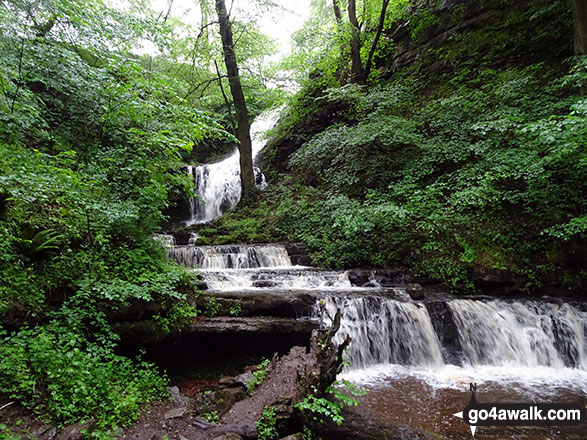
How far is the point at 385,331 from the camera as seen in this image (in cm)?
528

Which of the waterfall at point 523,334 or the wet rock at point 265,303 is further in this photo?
the wet rock at point 265,303

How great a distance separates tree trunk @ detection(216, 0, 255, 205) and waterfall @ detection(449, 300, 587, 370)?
910 centimetres

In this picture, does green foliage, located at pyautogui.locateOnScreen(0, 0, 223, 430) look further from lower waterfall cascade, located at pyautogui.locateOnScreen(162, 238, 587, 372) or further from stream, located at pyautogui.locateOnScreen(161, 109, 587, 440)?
lower waterfall cascade, located at pyautogui.locateOnScreen(162, 238, 587, 372)

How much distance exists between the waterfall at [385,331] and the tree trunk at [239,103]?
7.82 meters

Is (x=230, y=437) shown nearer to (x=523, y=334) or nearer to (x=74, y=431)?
(x=74, y=431)

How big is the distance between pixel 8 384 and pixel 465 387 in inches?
213

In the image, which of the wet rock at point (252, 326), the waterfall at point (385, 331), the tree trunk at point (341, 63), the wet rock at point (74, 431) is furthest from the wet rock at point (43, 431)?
the tree trunk at point (341, 63)

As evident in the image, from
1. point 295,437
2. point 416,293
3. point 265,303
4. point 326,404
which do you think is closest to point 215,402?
point 295,437

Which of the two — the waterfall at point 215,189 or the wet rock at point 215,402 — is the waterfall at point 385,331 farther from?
the waterfall at point 215,189

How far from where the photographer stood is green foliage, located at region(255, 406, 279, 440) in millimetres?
2768

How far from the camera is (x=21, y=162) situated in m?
4.25

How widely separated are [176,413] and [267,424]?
3.55 ft

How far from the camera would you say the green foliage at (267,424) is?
9.08ft

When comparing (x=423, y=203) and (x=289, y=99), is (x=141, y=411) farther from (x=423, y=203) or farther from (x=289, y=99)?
(x=289, y=99)
